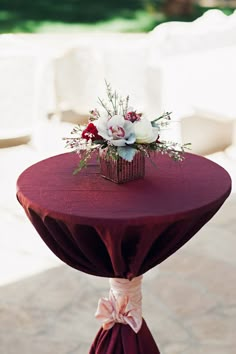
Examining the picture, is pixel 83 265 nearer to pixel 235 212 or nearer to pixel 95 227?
pixel 95 227

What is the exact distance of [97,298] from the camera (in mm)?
3057

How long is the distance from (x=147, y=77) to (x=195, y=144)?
2.47 feet

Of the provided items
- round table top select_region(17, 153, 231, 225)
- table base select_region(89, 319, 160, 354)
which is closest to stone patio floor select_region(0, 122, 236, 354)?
table base select_region(89, 319, 160, 354)

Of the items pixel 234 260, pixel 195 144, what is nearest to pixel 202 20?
pixel 195 144

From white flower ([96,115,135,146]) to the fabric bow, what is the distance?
59 centimetres

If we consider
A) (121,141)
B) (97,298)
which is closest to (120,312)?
(121,141)

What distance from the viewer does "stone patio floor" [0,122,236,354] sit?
8.87 ft

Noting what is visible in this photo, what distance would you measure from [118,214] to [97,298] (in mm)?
1275

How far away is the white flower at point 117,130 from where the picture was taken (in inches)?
81.6

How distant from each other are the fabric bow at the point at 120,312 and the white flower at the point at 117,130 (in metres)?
0.59

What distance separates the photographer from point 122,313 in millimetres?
2152

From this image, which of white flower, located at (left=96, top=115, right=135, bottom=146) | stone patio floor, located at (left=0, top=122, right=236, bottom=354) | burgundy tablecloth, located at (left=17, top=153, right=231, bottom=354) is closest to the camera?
burgundy tablecloth, located at (left=17, top=153, right=231, bottom=354)

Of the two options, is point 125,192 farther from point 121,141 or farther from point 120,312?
point 120,312

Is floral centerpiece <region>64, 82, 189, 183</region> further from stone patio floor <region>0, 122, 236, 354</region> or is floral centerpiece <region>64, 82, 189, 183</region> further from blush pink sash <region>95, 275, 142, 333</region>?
stone patio floor <region>0, 122, 236, 354</region>
